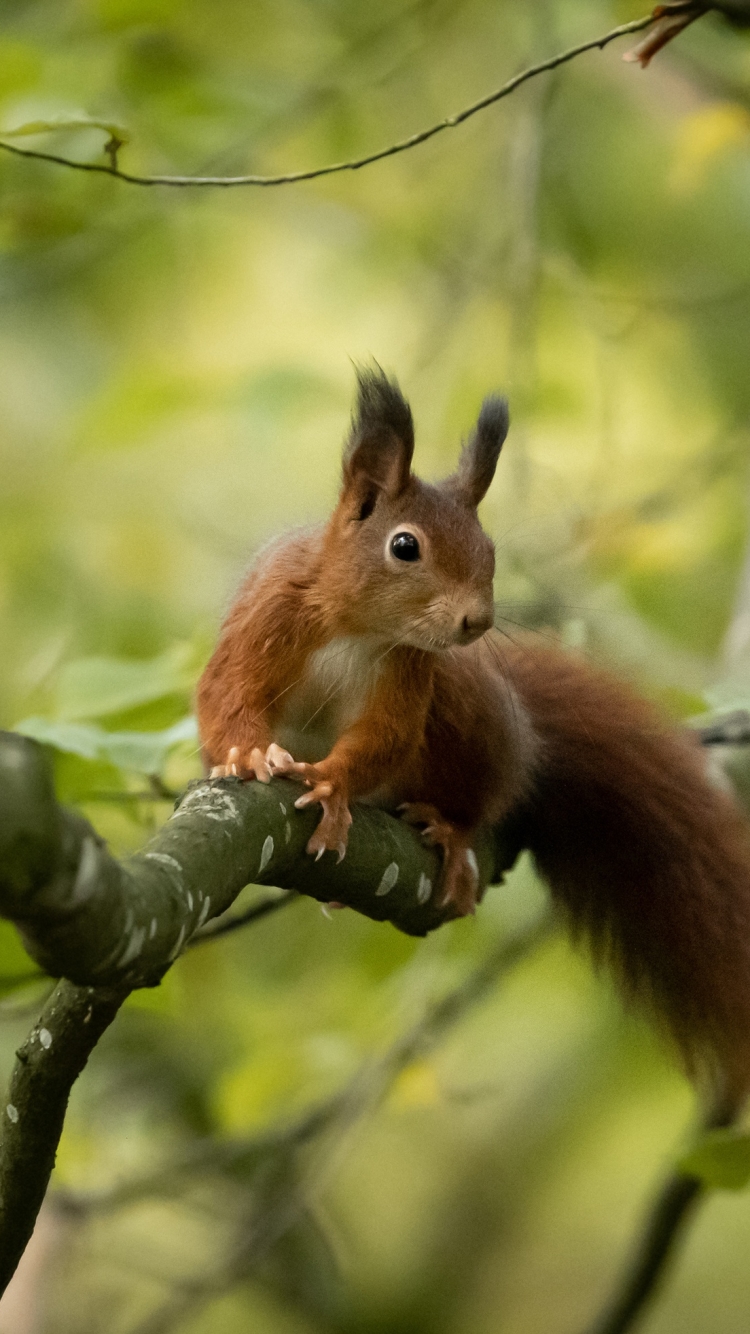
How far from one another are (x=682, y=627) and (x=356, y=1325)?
183 centimetres

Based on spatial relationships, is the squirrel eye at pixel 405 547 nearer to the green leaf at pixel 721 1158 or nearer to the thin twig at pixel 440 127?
the thin twig at pixel 440 127

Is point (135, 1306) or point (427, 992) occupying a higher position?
point (427, 992)

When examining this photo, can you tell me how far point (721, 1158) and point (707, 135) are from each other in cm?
205

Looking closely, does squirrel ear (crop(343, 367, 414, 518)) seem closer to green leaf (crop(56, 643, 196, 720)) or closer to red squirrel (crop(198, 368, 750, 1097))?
red squirrel (crop(198, 368, 750, 1097))

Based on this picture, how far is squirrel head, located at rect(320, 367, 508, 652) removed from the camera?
165 centimetres

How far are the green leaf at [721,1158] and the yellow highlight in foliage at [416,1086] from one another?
1151mm

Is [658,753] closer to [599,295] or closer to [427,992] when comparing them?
[427,992]

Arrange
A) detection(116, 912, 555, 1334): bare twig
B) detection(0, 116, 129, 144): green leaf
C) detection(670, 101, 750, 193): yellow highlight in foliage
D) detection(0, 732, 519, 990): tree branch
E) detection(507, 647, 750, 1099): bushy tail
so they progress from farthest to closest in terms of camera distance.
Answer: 1. detection(670, 101, 750, 193): yellow highlight in foliage
2. detection(116, 912, 555, 1334): bare twig
3. detection(507, 647, 750, 1099): bushy tail
4. detection(0, 116, 129, 144): green leaf
5. detection(0, 732, 519, 990): tree branch

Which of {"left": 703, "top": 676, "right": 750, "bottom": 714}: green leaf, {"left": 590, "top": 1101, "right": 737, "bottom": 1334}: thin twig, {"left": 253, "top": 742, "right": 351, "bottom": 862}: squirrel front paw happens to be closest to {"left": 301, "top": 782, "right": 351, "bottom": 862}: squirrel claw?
{"left": 253, "top": 742, "right": 351, "bottom": 862}: squirrel front paw

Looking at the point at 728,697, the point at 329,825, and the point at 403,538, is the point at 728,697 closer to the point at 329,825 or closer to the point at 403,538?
the point at 403,538

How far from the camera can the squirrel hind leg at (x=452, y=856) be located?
1.61m

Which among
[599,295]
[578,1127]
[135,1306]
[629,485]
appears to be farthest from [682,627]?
[135,1306]

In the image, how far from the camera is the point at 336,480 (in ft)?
6.15

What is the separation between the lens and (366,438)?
67.7 inches
